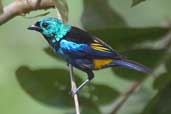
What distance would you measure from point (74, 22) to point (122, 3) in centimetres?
11

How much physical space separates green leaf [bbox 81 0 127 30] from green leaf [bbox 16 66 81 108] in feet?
0.34

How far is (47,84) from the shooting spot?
3.13 ft

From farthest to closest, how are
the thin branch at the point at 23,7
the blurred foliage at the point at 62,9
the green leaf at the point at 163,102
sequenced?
the green leaf at the point at 163,102 < the thin branch at the point at 23,7 < the blurred foliage at the point at 62,9

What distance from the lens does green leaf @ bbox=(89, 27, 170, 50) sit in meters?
0.92

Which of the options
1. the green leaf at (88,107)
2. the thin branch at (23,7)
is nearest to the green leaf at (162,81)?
the green leaf at (88,107)

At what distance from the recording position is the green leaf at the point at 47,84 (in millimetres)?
932

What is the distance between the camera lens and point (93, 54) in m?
0.67

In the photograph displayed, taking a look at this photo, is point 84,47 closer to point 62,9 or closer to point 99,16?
point 62,9

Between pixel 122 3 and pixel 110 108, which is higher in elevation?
pixel 122 3

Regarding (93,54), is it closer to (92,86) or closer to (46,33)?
(46,33)

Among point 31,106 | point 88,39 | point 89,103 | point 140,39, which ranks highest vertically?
point 88,39

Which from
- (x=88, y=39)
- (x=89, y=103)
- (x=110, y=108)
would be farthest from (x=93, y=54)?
(x=110, y=108)

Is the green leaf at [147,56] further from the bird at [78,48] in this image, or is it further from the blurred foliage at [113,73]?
the bird at [78,48]

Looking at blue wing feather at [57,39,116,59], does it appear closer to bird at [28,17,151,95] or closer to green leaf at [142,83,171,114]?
bird at [28,17,151,95]
